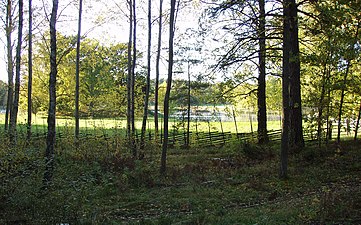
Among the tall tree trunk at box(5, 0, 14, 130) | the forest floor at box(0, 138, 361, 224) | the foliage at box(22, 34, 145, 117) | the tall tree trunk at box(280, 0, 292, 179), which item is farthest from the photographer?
the foliage at box(22, 34, 145, 117)

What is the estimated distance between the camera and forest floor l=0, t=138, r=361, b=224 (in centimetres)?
592

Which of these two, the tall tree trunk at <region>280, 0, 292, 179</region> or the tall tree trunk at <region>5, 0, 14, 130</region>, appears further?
the tall tree trunk at <region>5, 0, 14, 130</region>

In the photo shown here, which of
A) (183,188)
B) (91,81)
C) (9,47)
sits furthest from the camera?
(91,81)

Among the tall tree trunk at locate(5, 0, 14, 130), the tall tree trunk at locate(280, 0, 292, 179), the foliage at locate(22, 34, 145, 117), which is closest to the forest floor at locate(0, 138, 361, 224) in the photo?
the tall tree trunk at locate(280, 0, 292, 179)

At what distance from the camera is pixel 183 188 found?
30.6 ft

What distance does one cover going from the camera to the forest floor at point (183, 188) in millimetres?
5922

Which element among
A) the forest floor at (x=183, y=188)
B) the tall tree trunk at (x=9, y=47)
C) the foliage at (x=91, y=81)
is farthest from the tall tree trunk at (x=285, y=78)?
the foliage at (x=91, y=81)

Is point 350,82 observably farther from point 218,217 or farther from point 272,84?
point 272,84

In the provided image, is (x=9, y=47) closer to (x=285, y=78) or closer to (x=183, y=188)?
A: (x=183, y=188)

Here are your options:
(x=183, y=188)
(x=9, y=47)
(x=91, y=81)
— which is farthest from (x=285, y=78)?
(x=91, y=81)

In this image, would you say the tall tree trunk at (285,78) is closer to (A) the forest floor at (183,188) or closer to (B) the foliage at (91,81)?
(A) the forest floor at (183,188)

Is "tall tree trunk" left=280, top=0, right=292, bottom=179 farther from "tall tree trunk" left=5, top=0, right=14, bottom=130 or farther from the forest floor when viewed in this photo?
"tall tree trunk" left=5, top=0, right=14, bottom=130

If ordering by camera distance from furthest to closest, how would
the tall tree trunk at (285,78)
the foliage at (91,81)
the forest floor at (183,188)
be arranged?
the foliage at (91,81), the tall tree trunk at (285,78), the forest floor at (183,188)

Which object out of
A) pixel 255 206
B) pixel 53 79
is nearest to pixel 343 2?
pixel 255 206
